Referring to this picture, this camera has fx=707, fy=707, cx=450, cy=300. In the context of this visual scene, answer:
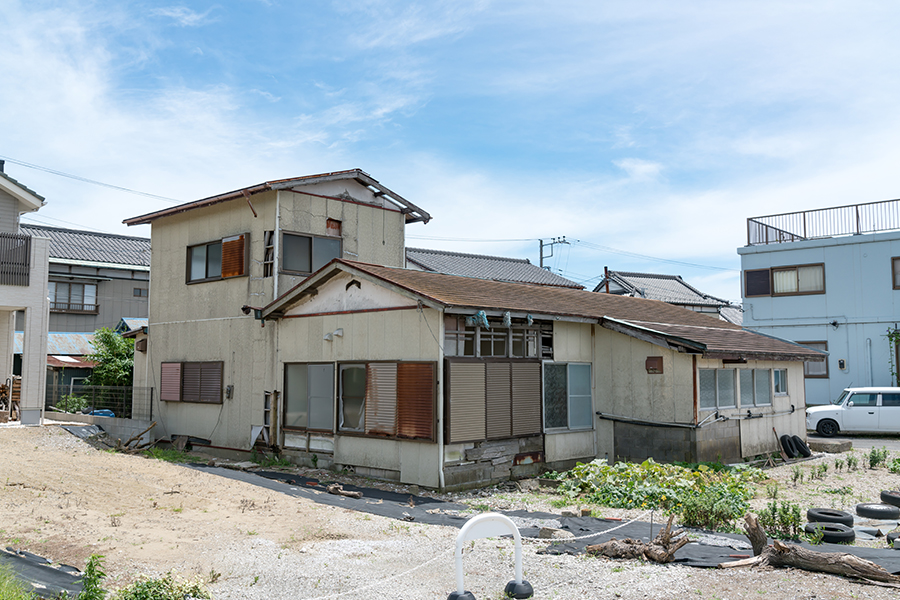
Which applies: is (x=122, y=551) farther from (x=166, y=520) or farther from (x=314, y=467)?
(x=314, y=467)

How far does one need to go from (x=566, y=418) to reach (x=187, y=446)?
32.3 ft

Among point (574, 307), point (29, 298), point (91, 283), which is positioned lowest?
point (574, 307)

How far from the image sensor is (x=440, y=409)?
472 inches

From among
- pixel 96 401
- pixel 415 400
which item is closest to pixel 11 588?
pixel 415 400

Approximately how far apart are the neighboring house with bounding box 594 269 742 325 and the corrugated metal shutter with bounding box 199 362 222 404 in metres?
29.9

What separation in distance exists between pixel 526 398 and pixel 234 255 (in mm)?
8281

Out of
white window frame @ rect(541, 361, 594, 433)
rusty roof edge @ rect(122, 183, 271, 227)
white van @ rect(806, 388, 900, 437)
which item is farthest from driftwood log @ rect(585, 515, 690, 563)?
white van @ rect(806, 388, 900, 437)

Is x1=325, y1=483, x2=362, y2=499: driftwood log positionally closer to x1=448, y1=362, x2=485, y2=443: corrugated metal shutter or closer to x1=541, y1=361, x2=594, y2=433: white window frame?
x1=448, y1=362, x2=485, y2=443: corrugated metal shutter

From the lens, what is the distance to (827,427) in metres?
21.6

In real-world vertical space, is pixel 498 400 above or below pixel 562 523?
above

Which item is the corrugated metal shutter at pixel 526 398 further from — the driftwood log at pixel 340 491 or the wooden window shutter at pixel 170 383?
the wooden window shutter at pixel 170 383

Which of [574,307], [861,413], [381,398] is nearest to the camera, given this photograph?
[381,398]

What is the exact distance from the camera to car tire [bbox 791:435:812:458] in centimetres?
1670

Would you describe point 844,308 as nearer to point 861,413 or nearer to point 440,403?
point 861,413
